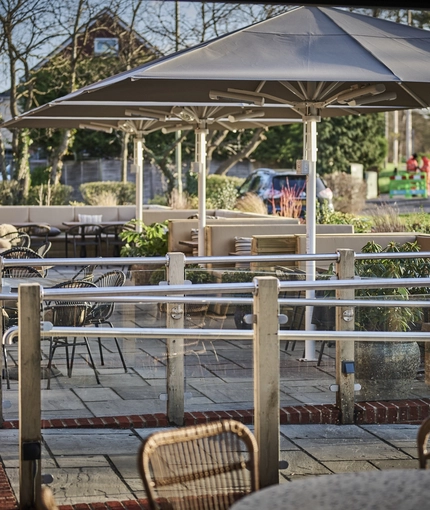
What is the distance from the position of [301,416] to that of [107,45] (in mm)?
23145

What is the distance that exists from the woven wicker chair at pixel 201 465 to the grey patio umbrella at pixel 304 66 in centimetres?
184

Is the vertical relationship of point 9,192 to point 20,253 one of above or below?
above

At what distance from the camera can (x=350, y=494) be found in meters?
2.60

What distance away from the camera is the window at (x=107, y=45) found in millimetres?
26953

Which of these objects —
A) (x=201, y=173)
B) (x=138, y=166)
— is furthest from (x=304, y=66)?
(x=138, y=166)

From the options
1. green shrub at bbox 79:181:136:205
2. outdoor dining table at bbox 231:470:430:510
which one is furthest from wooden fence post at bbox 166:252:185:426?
green shrub at bbox 79:181:136:205

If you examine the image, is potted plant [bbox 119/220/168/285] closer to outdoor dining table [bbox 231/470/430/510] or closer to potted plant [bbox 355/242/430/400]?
potted plant [bbox 355/242/430/400]

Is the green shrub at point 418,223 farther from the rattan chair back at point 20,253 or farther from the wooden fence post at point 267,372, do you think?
the wooden fence post at point 267,372

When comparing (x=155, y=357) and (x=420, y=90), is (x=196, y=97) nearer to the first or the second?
(x=420, y=90)

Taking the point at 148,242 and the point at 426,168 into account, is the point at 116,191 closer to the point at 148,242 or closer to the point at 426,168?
the point at 148,242

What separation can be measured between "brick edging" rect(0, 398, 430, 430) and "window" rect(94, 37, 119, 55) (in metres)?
22.1

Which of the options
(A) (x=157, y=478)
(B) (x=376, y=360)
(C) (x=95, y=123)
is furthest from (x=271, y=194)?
(A) (x=157, y=478)

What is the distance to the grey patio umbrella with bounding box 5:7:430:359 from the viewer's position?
6410 mm

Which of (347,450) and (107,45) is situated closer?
(347,450)
